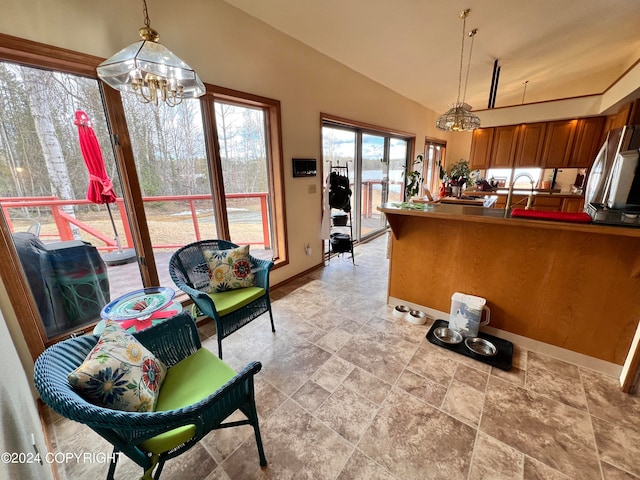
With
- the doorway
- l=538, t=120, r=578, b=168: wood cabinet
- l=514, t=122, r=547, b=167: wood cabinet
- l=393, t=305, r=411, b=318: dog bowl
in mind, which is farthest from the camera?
l=514, t=122, r=547, b=167: wood cabinet

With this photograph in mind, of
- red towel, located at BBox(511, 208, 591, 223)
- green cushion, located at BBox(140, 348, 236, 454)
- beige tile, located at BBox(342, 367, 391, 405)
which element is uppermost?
red towel, located at BBox(511, 208, 591, 223)

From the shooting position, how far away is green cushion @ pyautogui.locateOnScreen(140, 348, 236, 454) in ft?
3.07

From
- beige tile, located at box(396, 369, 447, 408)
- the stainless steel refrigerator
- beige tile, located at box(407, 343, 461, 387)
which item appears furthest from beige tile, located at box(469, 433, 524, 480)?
the stainless steel refrigerator

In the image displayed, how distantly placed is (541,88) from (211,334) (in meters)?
8.05

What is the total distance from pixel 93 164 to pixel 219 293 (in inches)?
50.4

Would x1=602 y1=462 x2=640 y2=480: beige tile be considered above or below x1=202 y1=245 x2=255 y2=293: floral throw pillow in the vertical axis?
below

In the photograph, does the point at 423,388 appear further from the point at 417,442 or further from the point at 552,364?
the point at 552,364

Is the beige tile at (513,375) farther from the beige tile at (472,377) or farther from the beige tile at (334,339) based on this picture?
the beige tile at (334,339)

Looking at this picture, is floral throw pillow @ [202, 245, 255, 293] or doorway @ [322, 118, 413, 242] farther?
doorway @ [322, 118, 413, 242]

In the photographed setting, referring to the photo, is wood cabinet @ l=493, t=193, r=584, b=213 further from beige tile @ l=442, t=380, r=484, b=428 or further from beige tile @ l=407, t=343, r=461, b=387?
beige tile @ l=442, t=380, r=484, b=428

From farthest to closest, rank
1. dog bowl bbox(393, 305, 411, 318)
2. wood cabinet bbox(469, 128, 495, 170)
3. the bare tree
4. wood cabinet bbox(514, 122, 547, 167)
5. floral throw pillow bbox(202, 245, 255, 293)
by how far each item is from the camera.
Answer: wood cabinet bbox(469, 128, 495, 170) → wood cabinet bbox(514, 122, 547, 167) → dog bowl bbox(393, 305, 411, 318) → floral throw pillow bbox(202, 245, 255, 293) → the bare tree

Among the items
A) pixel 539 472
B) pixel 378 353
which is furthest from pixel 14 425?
pixel 539 472

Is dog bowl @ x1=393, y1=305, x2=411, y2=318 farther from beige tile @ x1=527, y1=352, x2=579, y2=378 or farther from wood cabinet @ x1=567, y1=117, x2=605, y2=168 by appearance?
wood cabinet @ x1=567, y1=117, x2=605, y2=168

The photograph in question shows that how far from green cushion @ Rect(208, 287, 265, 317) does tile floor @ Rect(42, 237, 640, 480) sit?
1.41 feet
